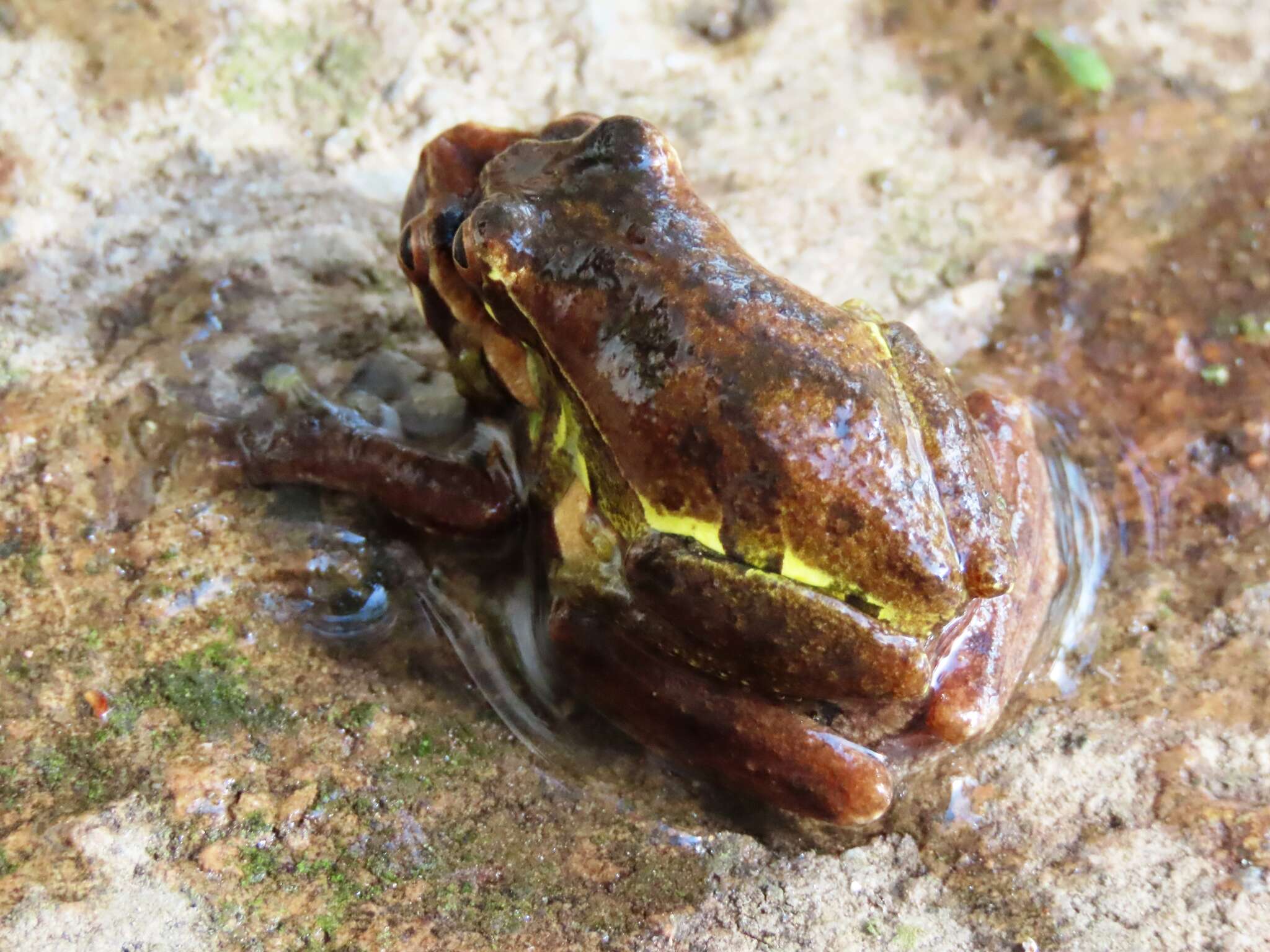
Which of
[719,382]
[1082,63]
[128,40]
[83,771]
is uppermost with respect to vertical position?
[1082,63]

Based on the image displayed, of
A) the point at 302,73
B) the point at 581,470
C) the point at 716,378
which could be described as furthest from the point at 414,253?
the point at 302,73

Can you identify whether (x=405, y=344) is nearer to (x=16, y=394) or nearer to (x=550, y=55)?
(x=16, y=394)

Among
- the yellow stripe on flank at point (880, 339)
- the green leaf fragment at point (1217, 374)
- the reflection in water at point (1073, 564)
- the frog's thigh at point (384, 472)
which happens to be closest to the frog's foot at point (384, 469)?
the frog's thigh at point (384, 472)

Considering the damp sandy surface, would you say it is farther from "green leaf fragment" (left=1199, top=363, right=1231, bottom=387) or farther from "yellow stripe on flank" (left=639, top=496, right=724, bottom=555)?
"yellow stripe on flank" (left=639, top=496, right=724, bottom=555)

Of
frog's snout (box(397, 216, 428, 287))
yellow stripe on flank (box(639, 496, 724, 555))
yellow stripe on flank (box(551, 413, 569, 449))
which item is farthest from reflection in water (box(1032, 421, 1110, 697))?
frog's snout (box(397, 216, 428, 287))

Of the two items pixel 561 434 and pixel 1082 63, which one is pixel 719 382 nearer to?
pixel 561 434

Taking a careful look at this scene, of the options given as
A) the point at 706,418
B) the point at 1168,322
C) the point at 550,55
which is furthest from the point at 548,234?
the point at 1168,322

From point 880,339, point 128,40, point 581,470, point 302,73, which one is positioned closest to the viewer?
point 880,339

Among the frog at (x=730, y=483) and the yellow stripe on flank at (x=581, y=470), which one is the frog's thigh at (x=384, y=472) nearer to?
the frog at (x=730, y=483)
